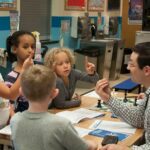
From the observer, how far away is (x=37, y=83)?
1710 millimetres

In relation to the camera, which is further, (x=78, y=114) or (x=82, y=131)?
(x=78, y=114)

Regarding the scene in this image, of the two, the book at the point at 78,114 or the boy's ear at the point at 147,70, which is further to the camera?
the book at the point at 78,114

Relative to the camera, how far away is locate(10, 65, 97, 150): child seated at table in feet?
5.46

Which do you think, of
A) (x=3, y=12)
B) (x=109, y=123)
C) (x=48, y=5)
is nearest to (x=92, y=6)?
(x=48, y=5)

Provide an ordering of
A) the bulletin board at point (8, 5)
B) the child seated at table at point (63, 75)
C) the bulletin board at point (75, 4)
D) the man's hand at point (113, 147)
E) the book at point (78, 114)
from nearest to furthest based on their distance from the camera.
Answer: the man's hand at point (113, 147) → the book at point (78, 114) → the child seated at table at point (63, 75) → the bulletin board at point (8, 5) → the bulletin board at point (75, 4)

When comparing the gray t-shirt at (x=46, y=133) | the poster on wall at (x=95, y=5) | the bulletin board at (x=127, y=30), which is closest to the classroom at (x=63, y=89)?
the gray t-shirt at (x=46, y=133)

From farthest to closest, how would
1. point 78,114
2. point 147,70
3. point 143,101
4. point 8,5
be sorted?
point 8,5 → point 78,114 → point 143,101 → point 147,70

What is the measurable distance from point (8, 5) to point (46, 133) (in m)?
3.77

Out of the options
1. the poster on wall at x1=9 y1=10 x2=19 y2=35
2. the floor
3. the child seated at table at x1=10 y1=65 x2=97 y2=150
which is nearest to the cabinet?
the floor

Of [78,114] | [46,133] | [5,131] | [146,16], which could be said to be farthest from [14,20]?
[46,133]

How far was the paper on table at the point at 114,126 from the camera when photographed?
7.63 feet

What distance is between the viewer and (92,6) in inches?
295

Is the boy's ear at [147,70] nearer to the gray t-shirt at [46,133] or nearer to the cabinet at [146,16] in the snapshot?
the gray t-shirt at [46,133]

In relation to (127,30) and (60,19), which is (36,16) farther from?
(127,30)
